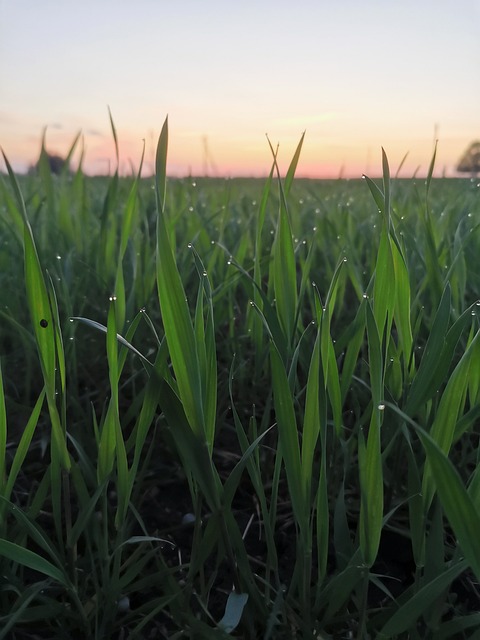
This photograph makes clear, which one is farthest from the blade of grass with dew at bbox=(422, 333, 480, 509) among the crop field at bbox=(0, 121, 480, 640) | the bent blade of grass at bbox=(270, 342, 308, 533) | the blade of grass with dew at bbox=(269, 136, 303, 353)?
the blade of grass with dew at bbox=(269, 136, 303, 353)

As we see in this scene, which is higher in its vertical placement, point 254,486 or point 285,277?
point 285,277

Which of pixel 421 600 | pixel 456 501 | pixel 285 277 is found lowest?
pixel 421 600

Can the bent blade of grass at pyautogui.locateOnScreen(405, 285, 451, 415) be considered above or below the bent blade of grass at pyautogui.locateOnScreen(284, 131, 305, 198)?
below

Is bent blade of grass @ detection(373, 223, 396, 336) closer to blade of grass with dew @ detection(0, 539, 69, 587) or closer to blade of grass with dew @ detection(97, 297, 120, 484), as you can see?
blade of grass with dew @ detection(97, 297, 120, 484)

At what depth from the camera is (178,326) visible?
1.55ft

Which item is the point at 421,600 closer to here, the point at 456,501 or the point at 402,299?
the point at 456,501

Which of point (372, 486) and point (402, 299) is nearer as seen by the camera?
point (372, 486)

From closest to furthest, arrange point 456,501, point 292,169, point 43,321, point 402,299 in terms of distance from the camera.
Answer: point 456,501 → point 43,321 → point 402,299 → point 292,169

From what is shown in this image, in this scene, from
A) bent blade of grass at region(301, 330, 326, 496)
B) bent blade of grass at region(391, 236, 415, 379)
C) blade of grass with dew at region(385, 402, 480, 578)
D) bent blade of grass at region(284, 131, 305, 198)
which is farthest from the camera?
bent blade of grass at region(284, 131, 305, 198)

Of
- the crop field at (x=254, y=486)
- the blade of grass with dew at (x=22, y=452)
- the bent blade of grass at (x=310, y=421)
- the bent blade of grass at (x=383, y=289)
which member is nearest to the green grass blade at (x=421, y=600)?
the crop field at (x=254, y=486)

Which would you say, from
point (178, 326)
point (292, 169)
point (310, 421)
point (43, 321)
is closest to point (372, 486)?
point (310, 421)

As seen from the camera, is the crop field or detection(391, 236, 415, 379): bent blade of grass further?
detection(391, 236, 415, 379): bent blade of grass

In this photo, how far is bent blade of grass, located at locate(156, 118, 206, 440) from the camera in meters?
0.46

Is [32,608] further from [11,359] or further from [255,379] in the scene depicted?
[11,359]
